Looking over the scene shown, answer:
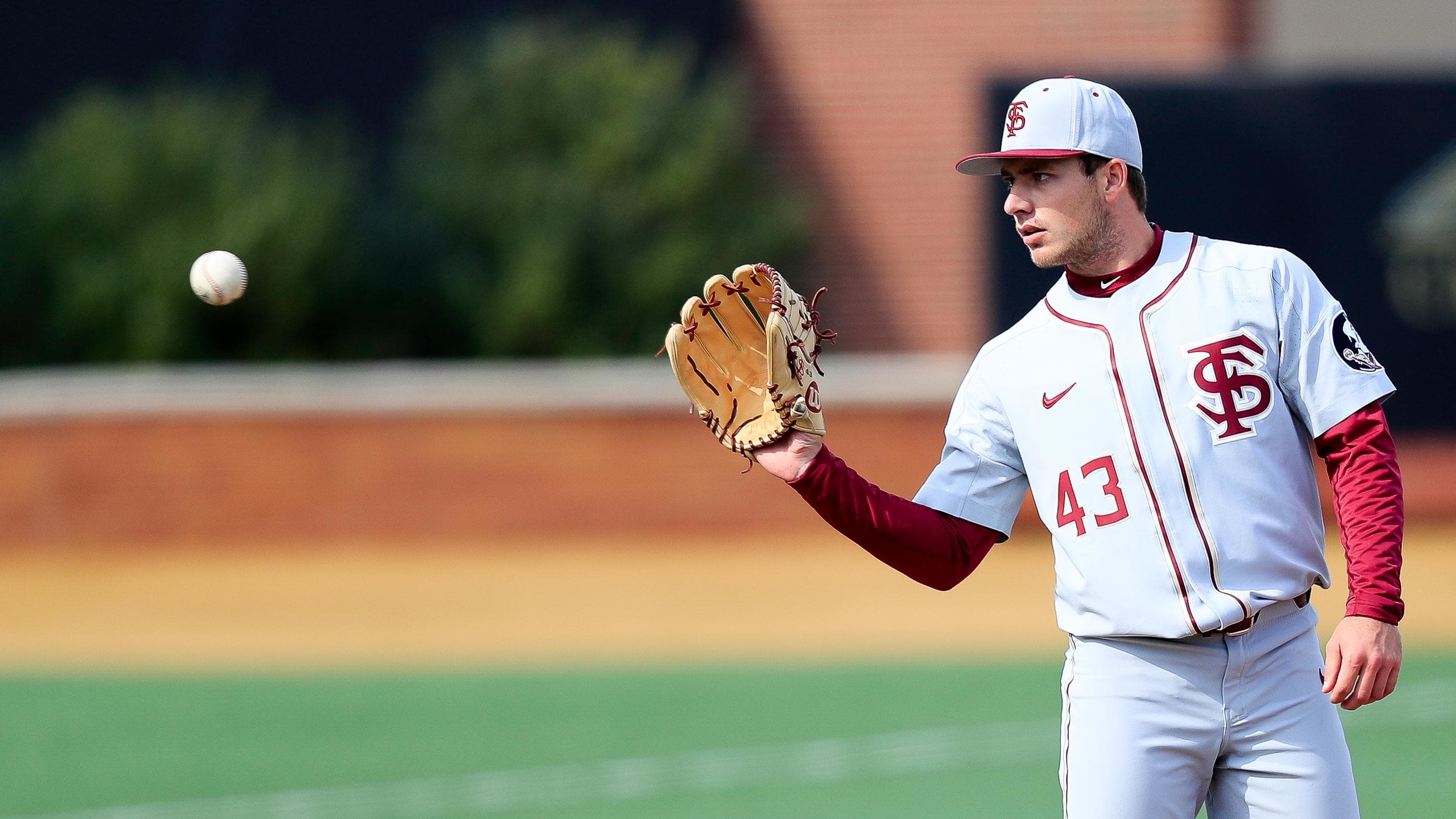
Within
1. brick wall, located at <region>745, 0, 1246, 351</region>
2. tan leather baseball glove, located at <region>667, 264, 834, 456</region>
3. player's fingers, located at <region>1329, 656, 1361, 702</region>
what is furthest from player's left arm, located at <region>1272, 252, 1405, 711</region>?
brick wall, located at <region>745, 0, 1246, 351</region>

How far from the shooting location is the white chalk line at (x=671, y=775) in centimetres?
755

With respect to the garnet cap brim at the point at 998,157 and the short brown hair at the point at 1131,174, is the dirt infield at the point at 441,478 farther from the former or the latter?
the short brown hair at the point at 1131,174

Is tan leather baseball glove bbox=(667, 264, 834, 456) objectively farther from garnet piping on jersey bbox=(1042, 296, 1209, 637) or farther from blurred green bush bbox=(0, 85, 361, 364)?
blurred green bush bbox=(0, 85, 361, 364)

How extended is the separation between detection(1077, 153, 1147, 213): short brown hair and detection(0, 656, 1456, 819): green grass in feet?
13.3

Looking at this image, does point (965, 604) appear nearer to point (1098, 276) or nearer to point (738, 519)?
point (738, 519)

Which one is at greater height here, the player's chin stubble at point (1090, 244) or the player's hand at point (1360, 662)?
the player's chin stubble at point (1090, 244)

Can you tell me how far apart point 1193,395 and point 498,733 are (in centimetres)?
617

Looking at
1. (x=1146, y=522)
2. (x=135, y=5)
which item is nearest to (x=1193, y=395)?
(x=1146, y=522)

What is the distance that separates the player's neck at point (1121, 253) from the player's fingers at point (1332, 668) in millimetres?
953

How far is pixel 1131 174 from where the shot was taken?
12.5 feet

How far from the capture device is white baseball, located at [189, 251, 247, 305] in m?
5.23

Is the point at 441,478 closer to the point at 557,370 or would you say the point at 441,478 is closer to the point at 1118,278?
the point at 557,370

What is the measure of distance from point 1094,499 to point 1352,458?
548 mm

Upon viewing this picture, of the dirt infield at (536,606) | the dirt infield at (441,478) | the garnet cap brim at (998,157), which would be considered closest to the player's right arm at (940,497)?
the garnet cap brim at (998,157)
